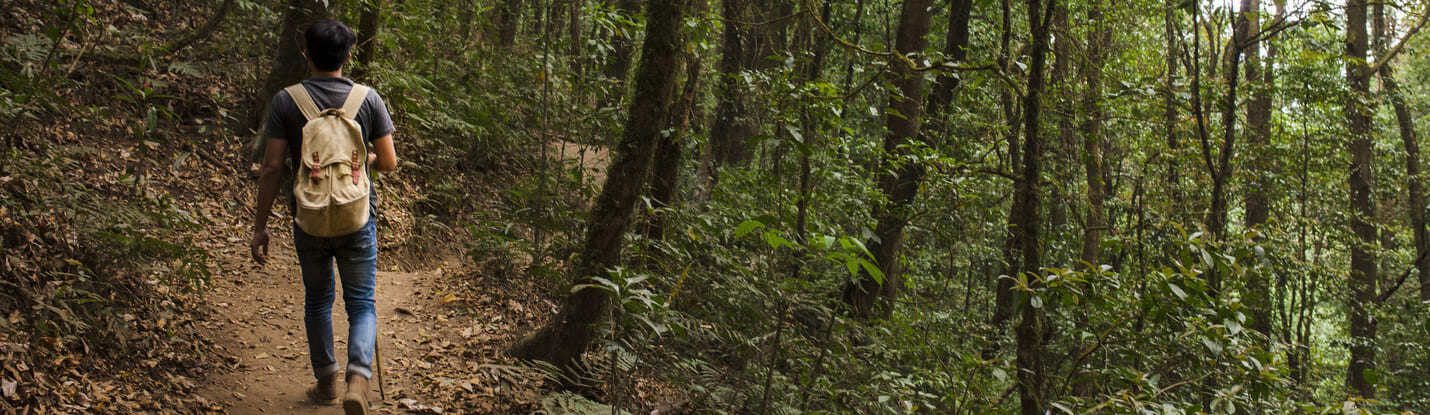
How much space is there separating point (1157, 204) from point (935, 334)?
23.8 feet

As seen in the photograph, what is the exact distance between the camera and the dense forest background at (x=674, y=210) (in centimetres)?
443

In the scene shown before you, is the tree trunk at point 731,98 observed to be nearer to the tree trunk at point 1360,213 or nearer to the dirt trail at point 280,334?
the dirt trail at point 280,334

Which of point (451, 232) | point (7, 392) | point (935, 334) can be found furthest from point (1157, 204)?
point (7, 392)

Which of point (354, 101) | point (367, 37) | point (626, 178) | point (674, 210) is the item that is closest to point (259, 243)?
point (354, 101)

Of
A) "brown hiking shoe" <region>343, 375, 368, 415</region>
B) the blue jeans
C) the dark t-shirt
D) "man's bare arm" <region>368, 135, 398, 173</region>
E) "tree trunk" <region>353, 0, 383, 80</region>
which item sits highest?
"tree trunk" <region>353, 0, 383, 80</region>

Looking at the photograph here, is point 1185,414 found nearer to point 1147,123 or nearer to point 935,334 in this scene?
point 935,334

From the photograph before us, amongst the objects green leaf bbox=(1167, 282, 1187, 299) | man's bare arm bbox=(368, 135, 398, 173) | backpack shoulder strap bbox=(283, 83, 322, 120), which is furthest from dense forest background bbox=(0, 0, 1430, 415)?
backpack shoulder strap bbox=(283, 83, 322, 120)

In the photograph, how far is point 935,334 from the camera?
30.9 feet

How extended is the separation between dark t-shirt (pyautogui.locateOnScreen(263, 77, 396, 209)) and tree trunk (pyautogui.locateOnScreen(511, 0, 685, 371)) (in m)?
1.35

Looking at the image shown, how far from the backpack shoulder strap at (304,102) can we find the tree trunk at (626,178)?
1.73 m

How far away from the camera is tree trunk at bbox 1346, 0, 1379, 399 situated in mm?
14133

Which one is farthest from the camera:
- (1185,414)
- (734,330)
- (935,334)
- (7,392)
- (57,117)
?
(935,334)

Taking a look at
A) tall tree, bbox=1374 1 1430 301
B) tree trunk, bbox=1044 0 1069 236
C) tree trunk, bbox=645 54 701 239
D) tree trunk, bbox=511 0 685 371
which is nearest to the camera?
tree trunk, bbox=511 0 685 371

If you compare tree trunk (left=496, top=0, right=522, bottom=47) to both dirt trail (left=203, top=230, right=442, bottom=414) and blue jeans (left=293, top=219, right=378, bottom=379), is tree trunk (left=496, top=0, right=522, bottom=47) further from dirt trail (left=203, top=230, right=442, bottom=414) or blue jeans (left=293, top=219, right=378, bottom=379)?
blue jeans (left=293, top=219, right=378, bottom=379)
